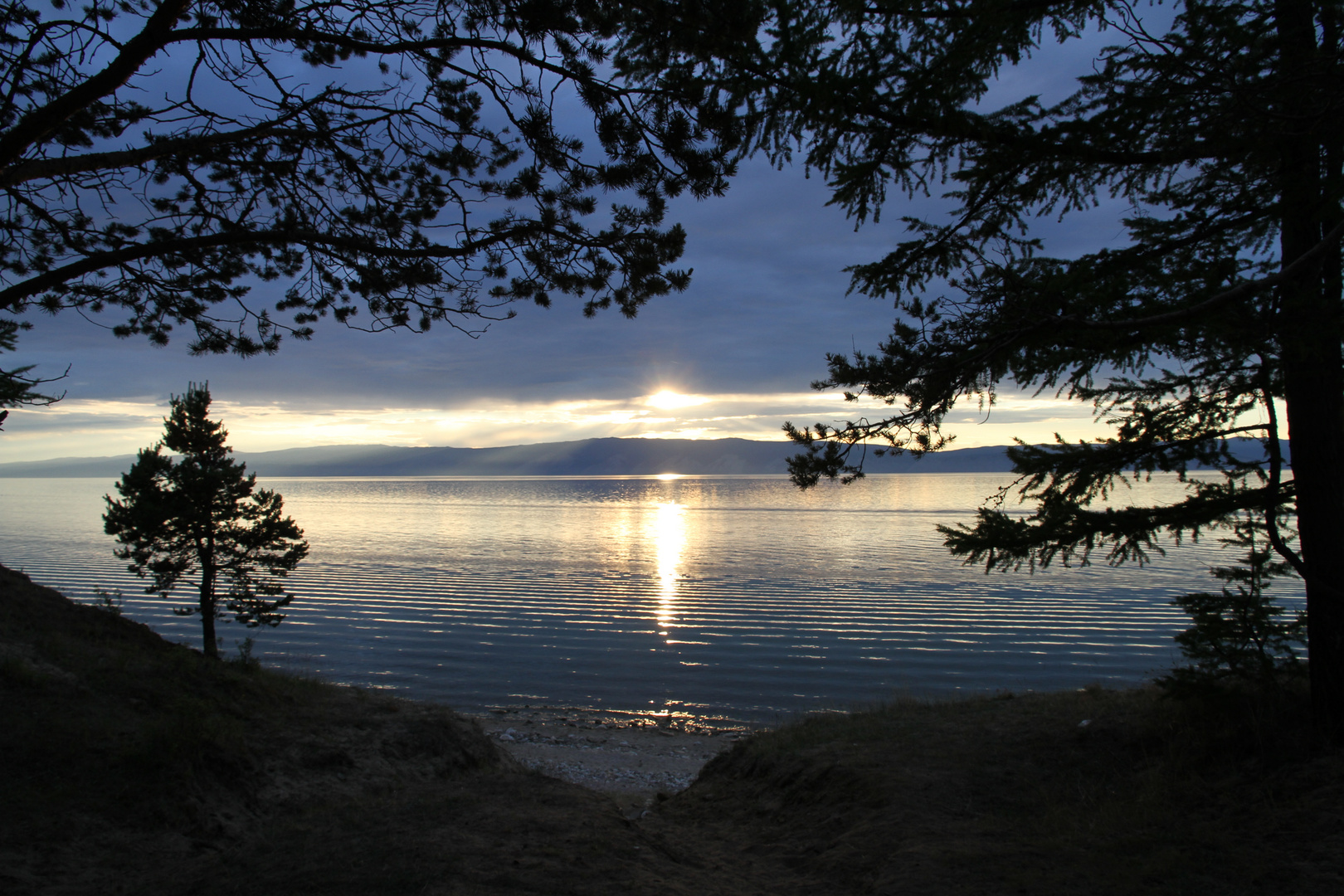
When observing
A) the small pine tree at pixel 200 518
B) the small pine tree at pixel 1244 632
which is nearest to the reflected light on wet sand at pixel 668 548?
the small pine tree at pixel 200 518

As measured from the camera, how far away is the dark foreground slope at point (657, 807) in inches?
181

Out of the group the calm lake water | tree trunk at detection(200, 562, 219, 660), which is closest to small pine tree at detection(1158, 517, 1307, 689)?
the calm lake water

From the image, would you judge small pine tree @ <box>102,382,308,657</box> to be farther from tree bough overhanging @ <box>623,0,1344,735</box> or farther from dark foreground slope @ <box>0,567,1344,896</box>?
tree bough overhanging @ <box>623,0,1344,735</box>

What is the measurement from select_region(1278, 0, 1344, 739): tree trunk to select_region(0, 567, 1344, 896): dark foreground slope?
640 millimetres

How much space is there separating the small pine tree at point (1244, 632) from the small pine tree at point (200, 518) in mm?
18070

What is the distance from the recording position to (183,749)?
677 centimetres

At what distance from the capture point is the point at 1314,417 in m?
6.29

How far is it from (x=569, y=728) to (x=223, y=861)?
997 centimetres

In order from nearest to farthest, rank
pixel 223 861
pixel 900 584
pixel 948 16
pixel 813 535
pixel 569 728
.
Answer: pixel 223 861 < pixel 948 16 < pixel 569 728 < pixel 900 584 < pixel 813 535

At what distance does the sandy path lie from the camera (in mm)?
10797

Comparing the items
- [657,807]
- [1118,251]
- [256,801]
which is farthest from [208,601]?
[1118,251]

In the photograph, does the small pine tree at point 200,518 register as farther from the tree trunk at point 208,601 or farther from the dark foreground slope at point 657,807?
the dark foreground slope at point 657,807

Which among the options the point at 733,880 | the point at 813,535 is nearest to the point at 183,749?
the point at 733,880

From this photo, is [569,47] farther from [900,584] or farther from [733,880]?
[900,584]
